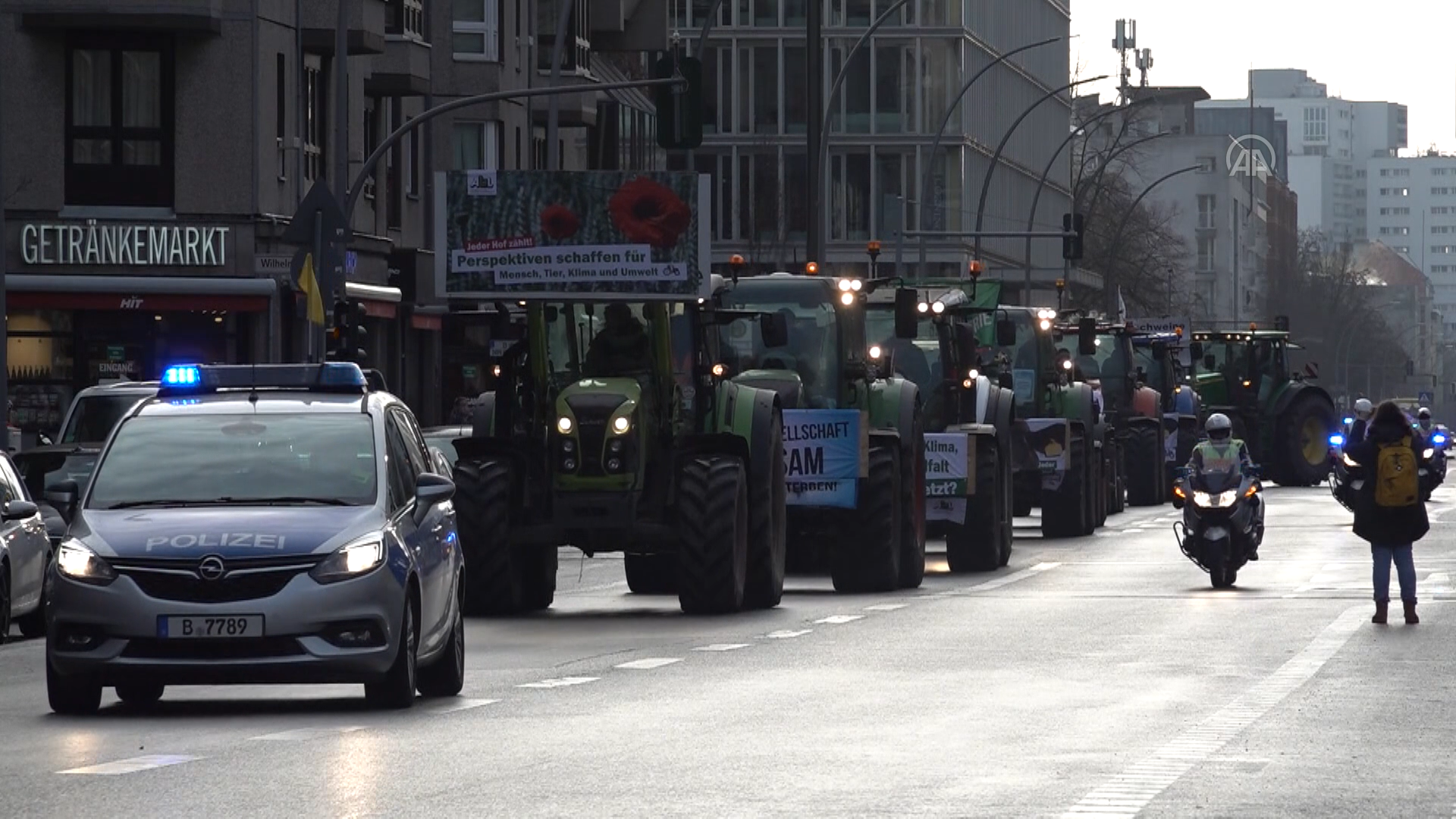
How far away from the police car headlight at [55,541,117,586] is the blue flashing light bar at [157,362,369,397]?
1745 millimetres

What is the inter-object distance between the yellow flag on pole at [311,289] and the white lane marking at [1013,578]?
7.17 metres

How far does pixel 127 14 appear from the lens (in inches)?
1714

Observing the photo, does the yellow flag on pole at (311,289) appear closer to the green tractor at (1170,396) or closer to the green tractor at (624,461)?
the green tractor at (624,461)

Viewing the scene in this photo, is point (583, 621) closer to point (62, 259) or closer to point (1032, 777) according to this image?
point (1032, 777)

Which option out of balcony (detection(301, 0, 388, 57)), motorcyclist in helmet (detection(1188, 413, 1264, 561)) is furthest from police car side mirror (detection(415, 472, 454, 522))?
balcony (detection(301, 0, 388, 57))

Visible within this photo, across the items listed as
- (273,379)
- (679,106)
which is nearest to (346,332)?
(679,106)

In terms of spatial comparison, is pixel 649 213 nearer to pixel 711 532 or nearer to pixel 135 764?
pixel 711 532

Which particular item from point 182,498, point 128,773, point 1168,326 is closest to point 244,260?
point 1168,326

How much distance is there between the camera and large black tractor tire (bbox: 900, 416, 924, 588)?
2730cm

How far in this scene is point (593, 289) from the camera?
23.4 metres

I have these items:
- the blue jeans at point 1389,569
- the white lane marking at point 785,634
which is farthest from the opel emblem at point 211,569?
the blue jeans at point 1389,569

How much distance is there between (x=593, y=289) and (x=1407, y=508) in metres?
5.87

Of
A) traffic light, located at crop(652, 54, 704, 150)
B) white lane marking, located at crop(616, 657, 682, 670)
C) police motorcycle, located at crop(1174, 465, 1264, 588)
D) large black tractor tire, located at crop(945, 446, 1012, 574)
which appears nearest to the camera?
white lane marking, located at crop(616, 657, 682, 670)

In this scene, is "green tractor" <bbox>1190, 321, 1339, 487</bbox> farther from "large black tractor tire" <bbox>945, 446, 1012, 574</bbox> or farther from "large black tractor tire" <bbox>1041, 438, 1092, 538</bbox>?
"large black tractor tire" <bbox>945, 446, 1012, 574</bbox>
